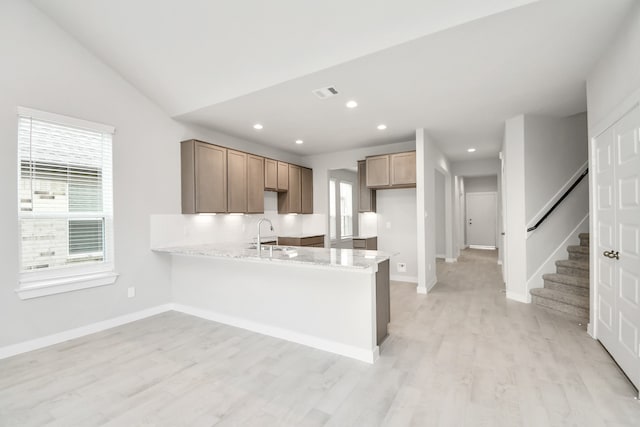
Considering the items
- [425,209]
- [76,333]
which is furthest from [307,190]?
[76,333]

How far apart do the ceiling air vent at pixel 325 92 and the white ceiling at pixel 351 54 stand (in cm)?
9

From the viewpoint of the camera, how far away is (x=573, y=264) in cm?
419

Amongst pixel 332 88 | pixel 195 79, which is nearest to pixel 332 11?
pixel 332 88

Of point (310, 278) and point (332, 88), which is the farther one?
point (332, 88)

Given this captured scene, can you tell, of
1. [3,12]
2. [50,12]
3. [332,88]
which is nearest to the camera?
[3,12]

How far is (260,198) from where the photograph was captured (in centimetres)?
523

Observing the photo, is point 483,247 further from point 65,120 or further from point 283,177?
point 65,120

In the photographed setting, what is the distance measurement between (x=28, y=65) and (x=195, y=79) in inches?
60.8

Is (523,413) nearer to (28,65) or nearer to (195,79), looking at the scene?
(195,79)

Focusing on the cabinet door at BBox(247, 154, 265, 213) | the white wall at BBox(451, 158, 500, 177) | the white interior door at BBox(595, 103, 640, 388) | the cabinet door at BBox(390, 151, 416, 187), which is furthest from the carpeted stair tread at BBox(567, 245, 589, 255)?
the cabinet door at BBox(247, 154, 265, 213)

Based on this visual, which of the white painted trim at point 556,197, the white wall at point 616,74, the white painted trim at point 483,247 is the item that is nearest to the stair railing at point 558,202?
the white painted trim at point 556,197

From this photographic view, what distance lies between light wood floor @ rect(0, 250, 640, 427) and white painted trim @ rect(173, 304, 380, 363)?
0.27 ft

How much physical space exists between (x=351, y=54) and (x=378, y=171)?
2849 millimetres

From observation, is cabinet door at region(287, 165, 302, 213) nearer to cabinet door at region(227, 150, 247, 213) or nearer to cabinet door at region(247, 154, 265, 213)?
cabinet door at region(247, 154, 265, 213)
